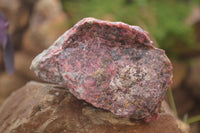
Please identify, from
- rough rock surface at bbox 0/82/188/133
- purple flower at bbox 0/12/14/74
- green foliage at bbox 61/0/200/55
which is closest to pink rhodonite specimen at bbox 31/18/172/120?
rough rock surface at bbox 0/82/188/133

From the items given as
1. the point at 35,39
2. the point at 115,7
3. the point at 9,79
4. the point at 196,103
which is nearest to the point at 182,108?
the point at 196,103

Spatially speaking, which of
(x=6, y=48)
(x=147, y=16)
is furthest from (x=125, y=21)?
(x=6, y=48)

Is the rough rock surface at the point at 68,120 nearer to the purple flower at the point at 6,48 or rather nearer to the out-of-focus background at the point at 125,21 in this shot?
the purple flower at the point at 6,48

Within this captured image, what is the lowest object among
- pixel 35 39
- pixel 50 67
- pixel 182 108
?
pixel 182 108

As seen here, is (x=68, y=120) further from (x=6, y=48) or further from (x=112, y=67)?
(x=6, y=48)

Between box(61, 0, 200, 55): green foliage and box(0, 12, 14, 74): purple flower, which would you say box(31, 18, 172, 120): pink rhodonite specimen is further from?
box(61, 0, 200, 55): green foliage

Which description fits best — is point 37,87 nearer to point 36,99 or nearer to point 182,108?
point 36,99
